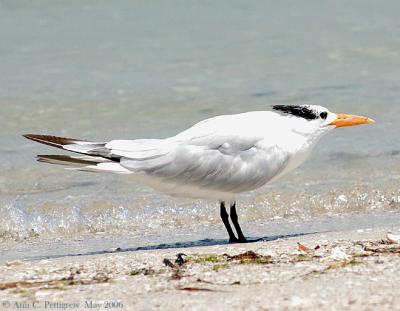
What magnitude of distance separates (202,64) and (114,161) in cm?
626

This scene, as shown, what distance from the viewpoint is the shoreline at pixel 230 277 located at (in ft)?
12.5

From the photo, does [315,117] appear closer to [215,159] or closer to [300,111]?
[300,111]

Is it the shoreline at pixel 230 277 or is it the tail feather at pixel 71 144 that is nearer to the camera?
the shoreline at pixel 230 277

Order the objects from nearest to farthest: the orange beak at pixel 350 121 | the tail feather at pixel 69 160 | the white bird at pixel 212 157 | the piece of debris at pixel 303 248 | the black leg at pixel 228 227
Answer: the piece of debris at pixel 303 248 → the tail feather at pixel 69 160 → the white bird at pixel 212 157 → the black leg at pixel 228 227 → the orange beak at pixel 350 121

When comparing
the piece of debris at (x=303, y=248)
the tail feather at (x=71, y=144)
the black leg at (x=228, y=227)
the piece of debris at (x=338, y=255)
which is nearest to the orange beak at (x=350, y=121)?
the black leg at (x=228, y=227)

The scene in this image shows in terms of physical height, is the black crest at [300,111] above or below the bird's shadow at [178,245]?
above

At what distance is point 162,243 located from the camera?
5777 mm

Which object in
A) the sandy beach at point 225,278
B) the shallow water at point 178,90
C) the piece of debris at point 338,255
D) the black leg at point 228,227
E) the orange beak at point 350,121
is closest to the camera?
the sandy beach at point 225,278

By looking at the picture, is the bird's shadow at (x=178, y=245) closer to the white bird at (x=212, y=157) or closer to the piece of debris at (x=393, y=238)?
the white bird at (x=212, y=157)

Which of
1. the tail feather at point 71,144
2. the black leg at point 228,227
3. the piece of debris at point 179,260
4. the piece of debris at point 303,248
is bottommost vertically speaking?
the piece of debris at point 179,260

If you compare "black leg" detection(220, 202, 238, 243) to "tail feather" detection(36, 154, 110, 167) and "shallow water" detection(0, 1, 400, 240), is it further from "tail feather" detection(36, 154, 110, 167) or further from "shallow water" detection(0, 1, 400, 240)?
"tail feather" detection(36, 154, 110, 167)

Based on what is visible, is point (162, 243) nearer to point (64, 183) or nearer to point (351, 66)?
point (64, 183)

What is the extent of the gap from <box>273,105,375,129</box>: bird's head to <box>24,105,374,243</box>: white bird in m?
0.11

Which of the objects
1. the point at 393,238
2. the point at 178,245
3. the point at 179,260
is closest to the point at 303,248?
the point at 393,238
